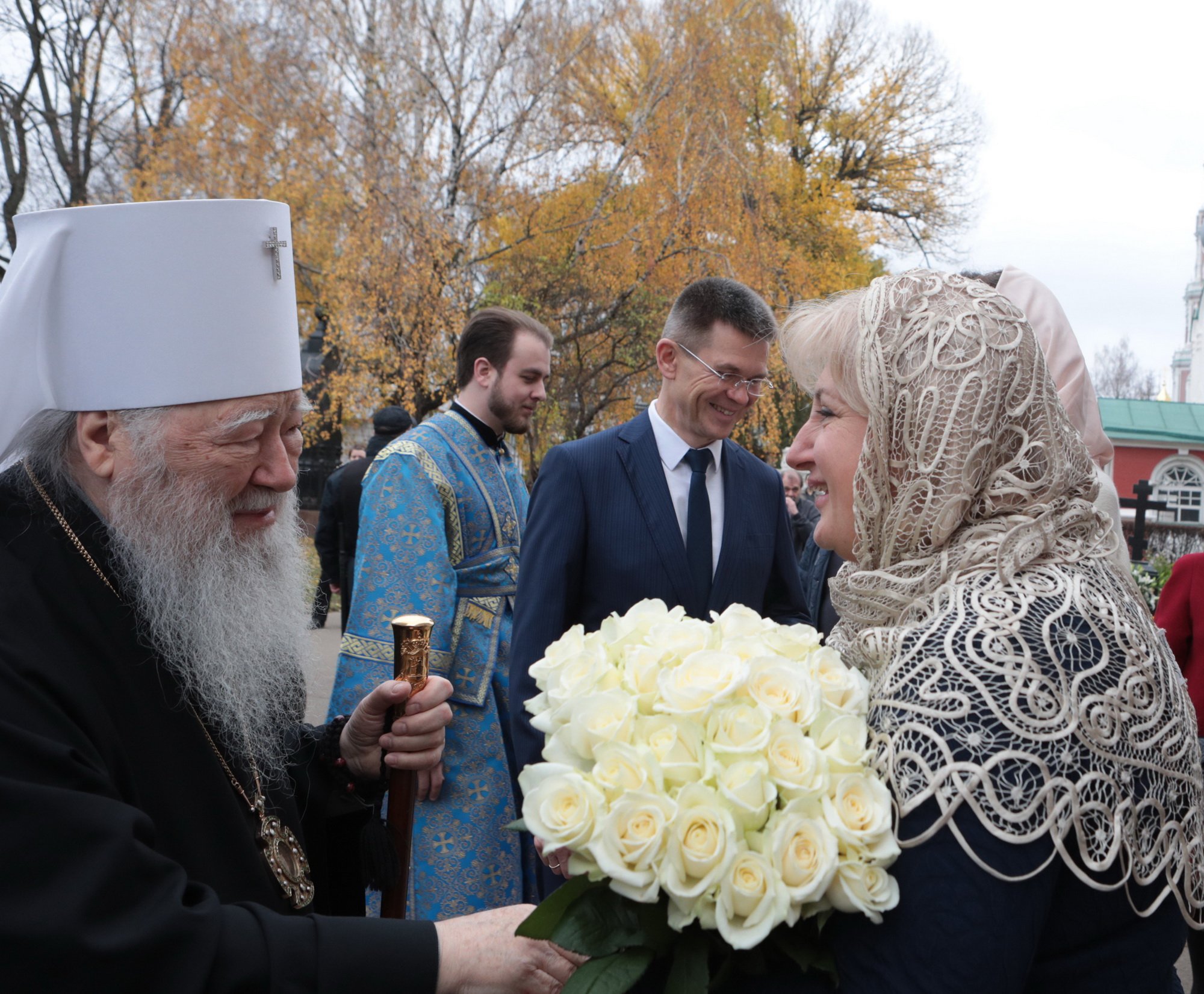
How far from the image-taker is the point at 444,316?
610 inches

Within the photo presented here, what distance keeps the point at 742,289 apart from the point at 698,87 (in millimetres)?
15865

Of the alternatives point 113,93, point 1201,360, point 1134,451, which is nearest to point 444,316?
point 113,93

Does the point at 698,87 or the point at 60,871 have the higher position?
the point at 698,87

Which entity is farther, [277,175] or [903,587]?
[277,175]

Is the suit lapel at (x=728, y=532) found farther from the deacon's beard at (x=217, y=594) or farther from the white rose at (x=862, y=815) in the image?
the white rose at (x=862, y=815)

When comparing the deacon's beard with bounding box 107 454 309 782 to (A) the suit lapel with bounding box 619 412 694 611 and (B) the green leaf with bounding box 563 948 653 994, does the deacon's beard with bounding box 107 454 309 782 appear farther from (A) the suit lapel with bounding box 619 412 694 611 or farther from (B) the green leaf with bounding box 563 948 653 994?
(A) the suit lapel with bounding box 619 412 694 611

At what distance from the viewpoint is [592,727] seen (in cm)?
148

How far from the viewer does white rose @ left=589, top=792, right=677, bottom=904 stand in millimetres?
1346

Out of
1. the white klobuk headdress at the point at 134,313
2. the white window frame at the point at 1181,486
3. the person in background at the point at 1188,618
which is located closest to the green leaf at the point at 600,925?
the white klobuk headdress at the point at 134,313

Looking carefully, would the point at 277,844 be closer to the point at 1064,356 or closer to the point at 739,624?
the point at 739,624

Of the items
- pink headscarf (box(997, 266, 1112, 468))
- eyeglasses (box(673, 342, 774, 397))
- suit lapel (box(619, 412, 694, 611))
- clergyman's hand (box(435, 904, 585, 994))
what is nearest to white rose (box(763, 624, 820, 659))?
clergyman's hand (box(435, 904, 585, 994))

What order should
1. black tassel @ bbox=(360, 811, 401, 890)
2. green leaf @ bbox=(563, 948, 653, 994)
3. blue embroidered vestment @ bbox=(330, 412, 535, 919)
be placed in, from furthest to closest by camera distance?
blue embroidered vestment @ bbox=(330, 412, 535, 919)
black tassel @ bbox=(360, 811, 401, 890)
green leaf @ bbox=(563, 948, 653, 994)

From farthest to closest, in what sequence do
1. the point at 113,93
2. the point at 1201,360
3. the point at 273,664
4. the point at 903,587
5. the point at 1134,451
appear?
the point at 1201,360 < the point at 1134,451 < the point at 113,93 < the point at 273,664 < the point at 903,587

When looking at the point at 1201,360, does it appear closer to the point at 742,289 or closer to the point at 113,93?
the point at 113,93
